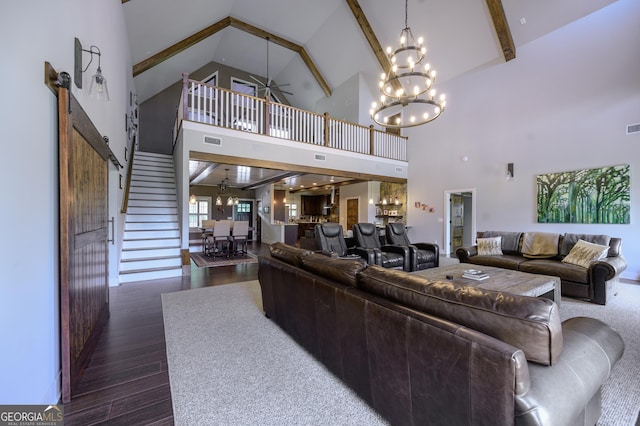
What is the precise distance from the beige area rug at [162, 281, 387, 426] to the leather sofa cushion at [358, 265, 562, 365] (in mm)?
840

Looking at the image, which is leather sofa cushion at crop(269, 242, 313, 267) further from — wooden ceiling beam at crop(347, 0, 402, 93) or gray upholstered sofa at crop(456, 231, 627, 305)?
wooden ceiling beam at crop(347, 0, 402, 93)

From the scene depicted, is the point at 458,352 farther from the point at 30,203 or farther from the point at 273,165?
the point at 273,165

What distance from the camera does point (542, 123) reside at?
6016 millimetres

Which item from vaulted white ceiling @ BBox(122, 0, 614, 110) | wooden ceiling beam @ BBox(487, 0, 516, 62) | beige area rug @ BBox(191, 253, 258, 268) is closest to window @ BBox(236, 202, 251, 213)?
beige area rug @ BBox(191, 253, 258, 268)

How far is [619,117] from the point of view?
5.05m

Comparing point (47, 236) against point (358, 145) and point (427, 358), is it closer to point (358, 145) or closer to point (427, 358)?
point (427, 358)

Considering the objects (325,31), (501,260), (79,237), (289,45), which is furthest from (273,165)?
(289,45)

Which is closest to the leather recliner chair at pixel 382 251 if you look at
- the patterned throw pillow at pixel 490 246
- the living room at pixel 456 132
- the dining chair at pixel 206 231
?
the patterned throw pillow at pixel 490 246

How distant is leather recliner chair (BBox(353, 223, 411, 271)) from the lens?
4.93 m

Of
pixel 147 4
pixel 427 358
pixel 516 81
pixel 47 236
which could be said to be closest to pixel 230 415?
pixel 427 358

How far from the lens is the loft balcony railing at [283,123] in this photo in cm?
600

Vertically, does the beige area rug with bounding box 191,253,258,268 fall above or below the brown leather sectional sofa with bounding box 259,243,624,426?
below

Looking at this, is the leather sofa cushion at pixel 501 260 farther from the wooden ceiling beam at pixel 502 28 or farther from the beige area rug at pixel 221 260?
the beige area rug at pixel 221 260

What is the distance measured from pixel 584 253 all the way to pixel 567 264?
277mm
